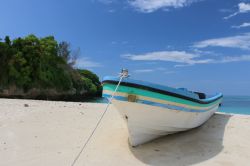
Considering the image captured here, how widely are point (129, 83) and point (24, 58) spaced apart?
30.8 m

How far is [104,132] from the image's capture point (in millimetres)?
5859

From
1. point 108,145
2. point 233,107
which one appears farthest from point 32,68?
point 108,145

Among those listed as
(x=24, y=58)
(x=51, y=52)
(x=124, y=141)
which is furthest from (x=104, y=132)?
(x=51, y=52)

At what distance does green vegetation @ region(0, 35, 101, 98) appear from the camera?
3055cm

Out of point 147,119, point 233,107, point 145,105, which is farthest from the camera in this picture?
point 233,107

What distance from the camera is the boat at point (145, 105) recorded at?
4.16 meters

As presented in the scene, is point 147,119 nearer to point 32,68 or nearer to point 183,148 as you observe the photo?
point 183,148

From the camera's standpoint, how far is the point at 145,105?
13.7ft

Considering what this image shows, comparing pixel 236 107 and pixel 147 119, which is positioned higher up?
pixel 147 119

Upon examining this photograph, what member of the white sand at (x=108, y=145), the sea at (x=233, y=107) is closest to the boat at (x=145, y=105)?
the white sand at (x=108, y=145)

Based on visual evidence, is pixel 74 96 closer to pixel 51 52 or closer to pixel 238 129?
pixel 51 52

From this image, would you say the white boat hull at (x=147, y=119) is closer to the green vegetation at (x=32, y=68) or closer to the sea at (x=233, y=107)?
the sea at (x=233, y=107)

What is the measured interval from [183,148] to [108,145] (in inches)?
60.5

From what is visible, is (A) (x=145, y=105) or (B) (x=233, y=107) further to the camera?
(B) (x=233, y=107)
